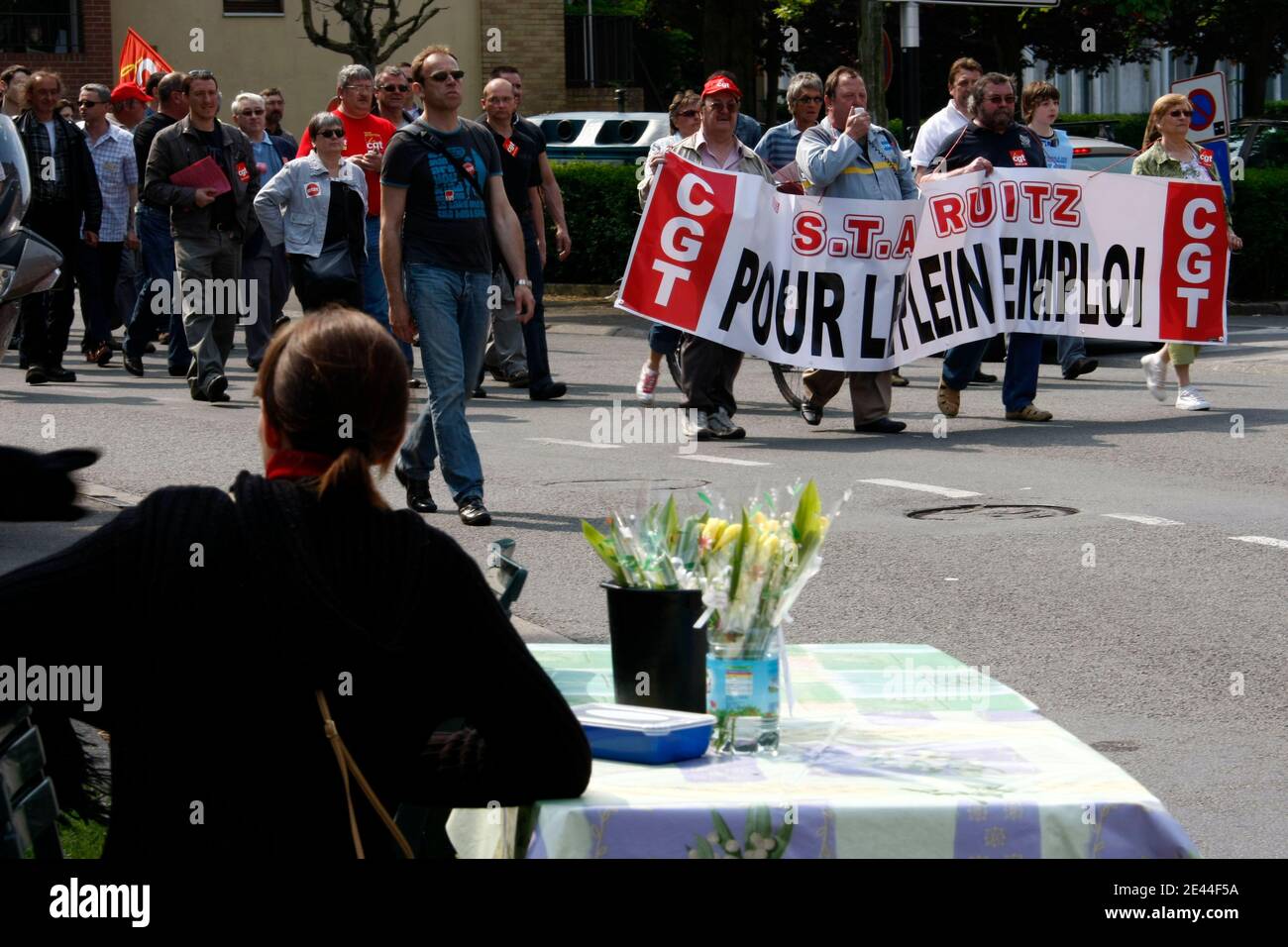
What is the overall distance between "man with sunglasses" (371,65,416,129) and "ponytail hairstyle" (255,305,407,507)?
1222 cm

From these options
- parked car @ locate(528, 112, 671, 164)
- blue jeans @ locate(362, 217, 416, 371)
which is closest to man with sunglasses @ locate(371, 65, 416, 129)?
blue jeans @ locate(362, 217, 416, 371)

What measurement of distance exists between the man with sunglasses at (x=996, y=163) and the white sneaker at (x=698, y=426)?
1873mm

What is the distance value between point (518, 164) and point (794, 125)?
190 cm

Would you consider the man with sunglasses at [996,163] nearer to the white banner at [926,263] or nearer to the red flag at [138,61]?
the white banner at [926,263]

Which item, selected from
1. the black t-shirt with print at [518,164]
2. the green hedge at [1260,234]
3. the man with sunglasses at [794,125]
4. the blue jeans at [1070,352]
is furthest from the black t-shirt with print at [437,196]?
the green hedge at [1260,234]

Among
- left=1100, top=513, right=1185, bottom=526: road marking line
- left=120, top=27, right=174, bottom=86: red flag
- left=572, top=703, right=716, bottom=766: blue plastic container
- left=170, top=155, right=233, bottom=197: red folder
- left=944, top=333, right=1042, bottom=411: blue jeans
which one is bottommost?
left=1100, top=513, right=1185, bottom=526: road marking line

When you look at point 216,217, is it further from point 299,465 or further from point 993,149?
point 299,465

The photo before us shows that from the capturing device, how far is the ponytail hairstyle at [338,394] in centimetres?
301

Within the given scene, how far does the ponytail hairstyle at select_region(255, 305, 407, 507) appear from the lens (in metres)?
3.01

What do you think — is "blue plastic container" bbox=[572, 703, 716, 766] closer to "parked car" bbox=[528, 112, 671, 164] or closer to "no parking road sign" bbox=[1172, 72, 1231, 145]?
"no parking road sign" bbox=[1172, 72, 1231, 145]

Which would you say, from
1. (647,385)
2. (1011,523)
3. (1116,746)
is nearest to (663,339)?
(647,385)

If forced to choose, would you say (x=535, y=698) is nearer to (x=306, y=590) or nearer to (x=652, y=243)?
(x=306, y=590)

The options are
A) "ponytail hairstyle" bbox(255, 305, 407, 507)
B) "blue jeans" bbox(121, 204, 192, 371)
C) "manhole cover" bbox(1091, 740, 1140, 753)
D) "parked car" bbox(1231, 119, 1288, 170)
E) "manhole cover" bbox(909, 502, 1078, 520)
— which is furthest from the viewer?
"parked car" bbox(1231, 119, 1288, 170)

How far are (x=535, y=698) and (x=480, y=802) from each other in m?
0.19
